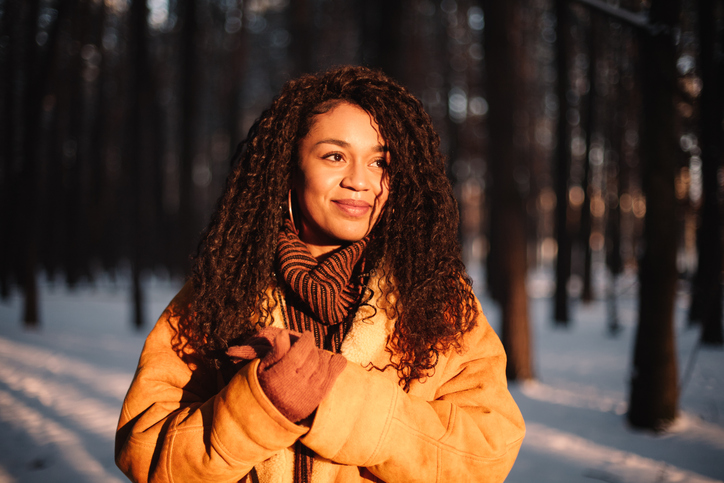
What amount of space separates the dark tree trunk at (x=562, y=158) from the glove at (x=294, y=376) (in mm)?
10223

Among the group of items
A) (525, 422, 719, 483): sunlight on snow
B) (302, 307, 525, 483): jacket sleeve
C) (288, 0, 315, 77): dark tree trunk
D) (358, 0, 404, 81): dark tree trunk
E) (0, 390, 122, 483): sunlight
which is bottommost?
(525, 422, 719, 483): sunlight on snow

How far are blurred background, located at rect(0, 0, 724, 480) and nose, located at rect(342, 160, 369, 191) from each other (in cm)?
62

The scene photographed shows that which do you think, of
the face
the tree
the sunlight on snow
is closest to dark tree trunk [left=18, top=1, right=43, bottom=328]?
the sunlight on snow

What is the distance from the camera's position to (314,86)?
174 cm

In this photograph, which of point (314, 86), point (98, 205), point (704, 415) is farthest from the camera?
point (98, 205)

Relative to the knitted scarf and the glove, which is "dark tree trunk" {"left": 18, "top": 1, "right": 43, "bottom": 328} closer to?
the knitted scarf

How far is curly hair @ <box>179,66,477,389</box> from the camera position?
154 cm

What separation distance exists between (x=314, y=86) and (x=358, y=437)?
4.25 feet

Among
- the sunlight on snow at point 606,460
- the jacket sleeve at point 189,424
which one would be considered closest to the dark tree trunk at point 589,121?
the sunlight on snow at point 606,460

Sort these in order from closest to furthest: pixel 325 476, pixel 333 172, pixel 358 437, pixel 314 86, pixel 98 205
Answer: pixel 358 437 < pixel 325 476 < pixel 333 172 < pixel 314 86 < pixel 98 205

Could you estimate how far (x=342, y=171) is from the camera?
157cm

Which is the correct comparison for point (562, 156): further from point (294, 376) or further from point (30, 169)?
point (30, 169)

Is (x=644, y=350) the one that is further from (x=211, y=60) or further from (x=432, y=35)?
(x=211, y=60)

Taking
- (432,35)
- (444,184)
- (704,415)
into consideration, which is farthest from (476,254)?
(444,184)
